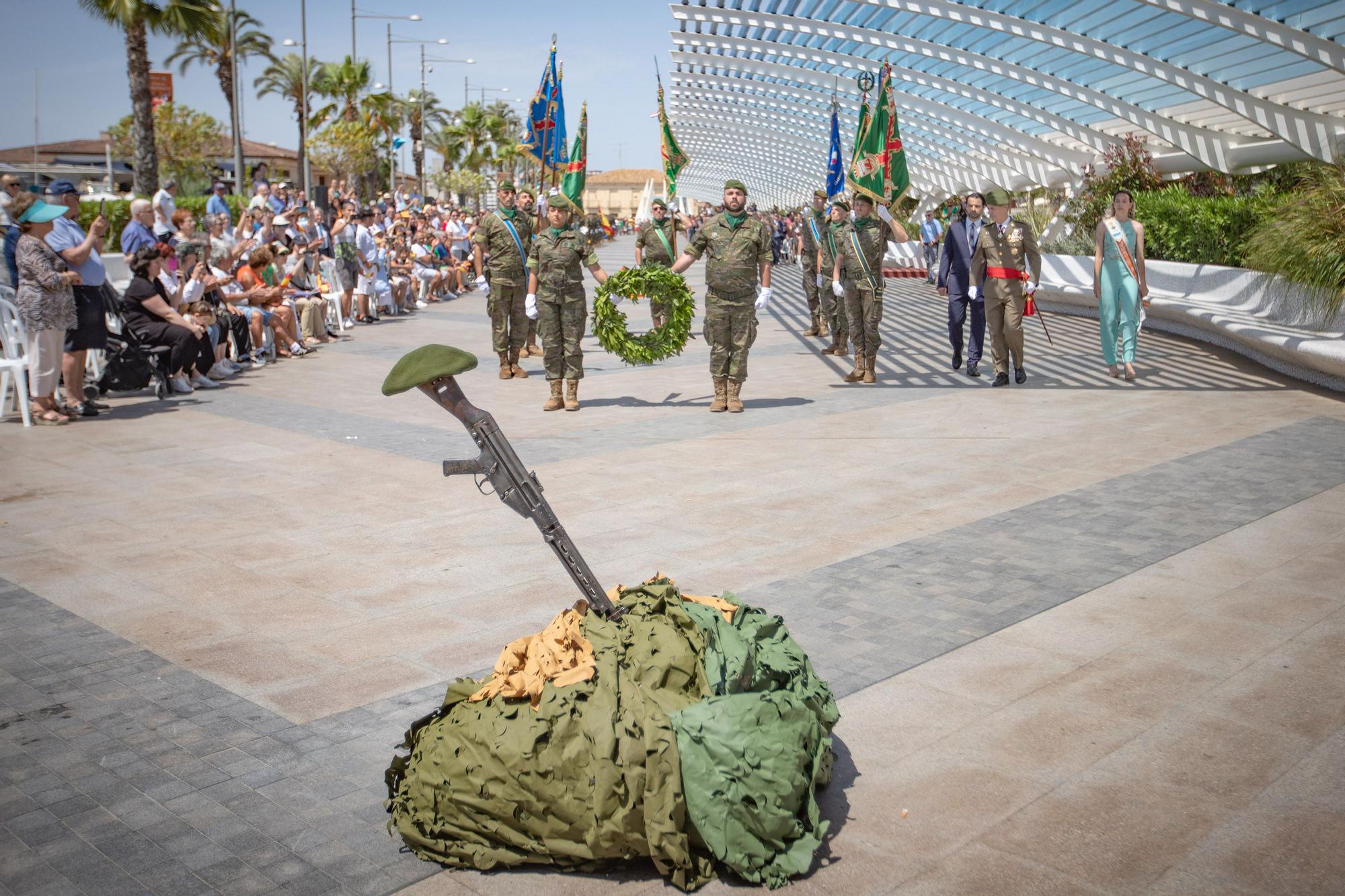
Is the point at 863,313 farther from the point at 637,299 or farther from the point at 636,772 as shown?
the point at 636,772

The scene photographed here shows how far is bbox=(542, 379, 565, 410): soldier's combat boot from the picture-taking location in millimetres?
11922

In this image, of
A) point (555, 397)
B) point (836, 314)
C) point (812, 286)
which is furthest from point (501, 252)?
point (812, 286)

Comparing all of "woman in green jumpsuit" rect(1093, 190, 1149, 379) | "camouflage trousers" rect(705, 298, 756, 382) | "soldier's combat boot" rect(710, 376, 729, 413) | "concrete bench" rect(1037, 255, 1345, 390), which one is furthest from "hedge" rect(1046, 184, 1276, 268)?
"soldier's combat boot" rect(710, 376, 729, 413)

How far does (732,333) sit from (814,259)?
777 cm

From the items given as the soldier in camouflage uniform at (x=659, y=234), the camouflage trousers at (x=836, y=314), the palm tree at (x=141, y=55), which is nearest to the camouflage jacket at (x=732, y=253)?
the camouflage trousers at (x=836, y=314)

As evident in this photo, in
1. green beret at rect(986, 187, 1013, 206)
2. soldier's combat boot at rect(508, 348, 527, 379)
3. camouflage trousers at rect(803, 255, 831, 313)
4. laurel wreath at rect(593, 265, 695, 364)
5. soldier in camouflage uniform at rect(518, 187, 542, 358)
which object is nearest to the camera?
laurel wreath at rect(593, 265, 695, 364)

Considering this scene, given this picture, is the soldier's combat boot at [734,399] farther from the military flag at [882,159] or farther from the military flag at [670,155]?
the military flag at [670,155]

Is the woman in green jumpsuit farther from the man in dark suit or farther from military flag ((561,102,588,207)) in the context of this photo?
military flag ((561,102,588,207))

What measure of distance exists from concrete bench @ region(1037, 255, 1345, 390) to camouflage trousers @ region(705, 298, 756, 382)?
238 inches

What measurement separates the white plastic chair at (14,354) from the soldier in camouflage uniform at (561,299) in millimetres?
4760

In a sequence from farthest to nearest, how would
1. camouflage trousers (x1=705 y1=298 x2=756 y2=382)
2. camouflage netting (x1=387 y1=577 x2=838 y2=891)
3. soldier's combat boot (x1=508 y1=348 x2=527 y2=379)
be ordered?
1. soldier's combat boot (x1=508 y1=348 x2=527 y2=379)
2. camouflage trousers (x1=705 y1=298 x2=756 y2=382)
3. camouflage netting (x1=387 y1=577 x2=838 y2=891)

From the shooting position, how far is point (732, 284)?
1143 centimetres

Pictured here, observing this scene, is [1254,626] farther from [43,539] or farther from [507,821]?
[43,539]

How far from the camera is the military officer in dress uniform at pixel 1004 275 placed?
1279 centimetres
